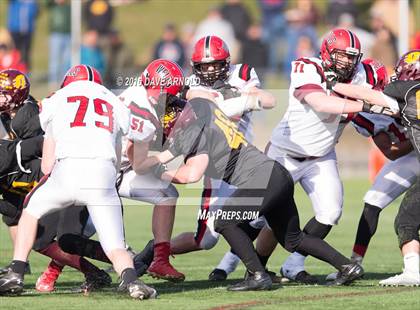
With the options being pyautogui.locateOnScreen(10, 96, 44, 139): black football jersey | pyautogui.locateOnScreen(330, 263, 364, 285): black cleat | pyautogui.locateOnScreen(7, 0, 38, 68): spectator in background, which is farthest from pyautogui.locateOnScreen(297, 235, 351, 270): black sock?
pyautogui.locateOnScreen(7, 0, 38, 68): spectator in background

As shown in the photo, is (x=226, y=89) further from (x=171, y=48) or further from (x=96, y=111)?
(x=171, y=48)

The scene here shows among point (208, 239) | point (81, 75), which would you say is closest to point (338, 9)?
point (208, 239)

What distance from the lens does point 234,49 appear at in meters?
19.9

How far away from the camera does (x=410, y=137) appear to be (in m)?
8.48

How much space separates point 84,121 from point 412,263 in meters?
2.86

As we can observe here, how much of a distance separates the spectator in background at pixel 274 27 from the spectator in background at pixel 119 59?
2636 mm

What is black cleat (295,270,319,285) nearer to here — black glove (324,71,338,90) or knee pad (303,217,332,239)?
knee pad (303,217,332,239)

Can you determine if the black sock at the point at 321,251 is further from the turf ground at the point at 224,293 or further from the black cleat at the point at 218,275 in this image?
the black cleat at the point at 218,275

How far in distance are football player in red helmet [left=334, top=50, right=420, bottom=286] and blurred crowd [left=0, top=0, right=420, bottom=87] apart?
387 inches

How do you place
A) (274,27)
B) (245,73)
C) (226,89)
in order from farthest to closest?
(274,27) < (245,73) < (226,89)

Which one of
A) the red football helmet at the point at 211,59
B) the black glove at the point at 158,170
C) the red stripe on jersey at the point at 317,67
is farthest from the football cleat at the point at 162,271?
the red stripe on jersey at the point at 317,67

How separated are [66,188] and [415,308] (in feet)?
8.29

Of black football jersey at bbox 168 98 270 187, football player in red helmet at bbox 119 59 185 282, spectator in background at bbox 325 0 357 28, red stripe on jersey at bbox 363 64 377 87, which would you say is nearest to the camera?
black football jersey at bbox 168 98 270 187

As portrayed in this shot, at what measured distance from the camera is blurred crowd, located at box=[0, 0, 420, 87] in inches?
743
